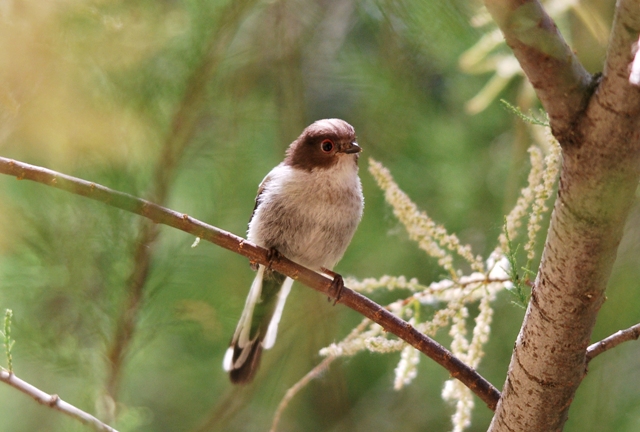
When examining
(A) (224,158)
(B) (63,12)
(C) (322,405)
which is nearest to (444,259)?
(A) (224,158)

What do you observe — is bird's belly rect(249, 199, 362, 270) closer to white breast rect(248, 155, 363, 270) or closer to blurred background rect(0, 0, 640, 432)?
white breast rect(248, 155, 363, 270)

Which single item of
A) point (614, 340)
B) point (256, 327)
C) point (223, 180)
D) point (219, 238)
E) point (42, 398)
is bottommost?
point (42, 398)

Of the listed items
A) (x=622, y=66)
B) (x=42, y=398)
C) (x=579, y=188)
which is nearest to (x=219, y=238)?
(x=42, y=398)

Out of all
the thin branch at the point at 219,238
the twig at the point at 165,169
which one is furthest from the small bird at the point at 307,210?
the thin branch at the point at 219,238

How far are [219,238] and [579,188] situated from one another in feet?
2.70

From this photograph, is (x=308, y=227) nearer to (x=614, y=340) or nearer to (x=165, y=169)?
(x=165, y=169)

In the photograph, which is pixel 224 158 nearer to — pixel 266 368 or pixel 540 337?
pixel 266 368

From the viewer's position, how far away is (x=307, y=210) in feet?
7.28

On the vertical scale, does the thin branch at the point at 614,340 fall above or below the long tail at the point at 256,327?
below

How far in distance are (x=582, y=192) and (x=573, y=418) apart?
1.91 m

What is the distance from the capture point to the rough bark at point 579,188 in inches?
38.0

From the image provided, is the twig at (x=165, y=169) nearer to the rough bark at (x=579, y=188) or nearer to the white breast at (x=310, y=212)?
the white breast at (x=310, y=212)

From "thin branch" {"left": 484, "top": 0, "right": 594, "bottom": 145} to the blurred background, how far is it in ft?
1.51

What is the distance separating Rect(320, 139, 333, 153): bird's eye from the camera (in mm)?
2260
